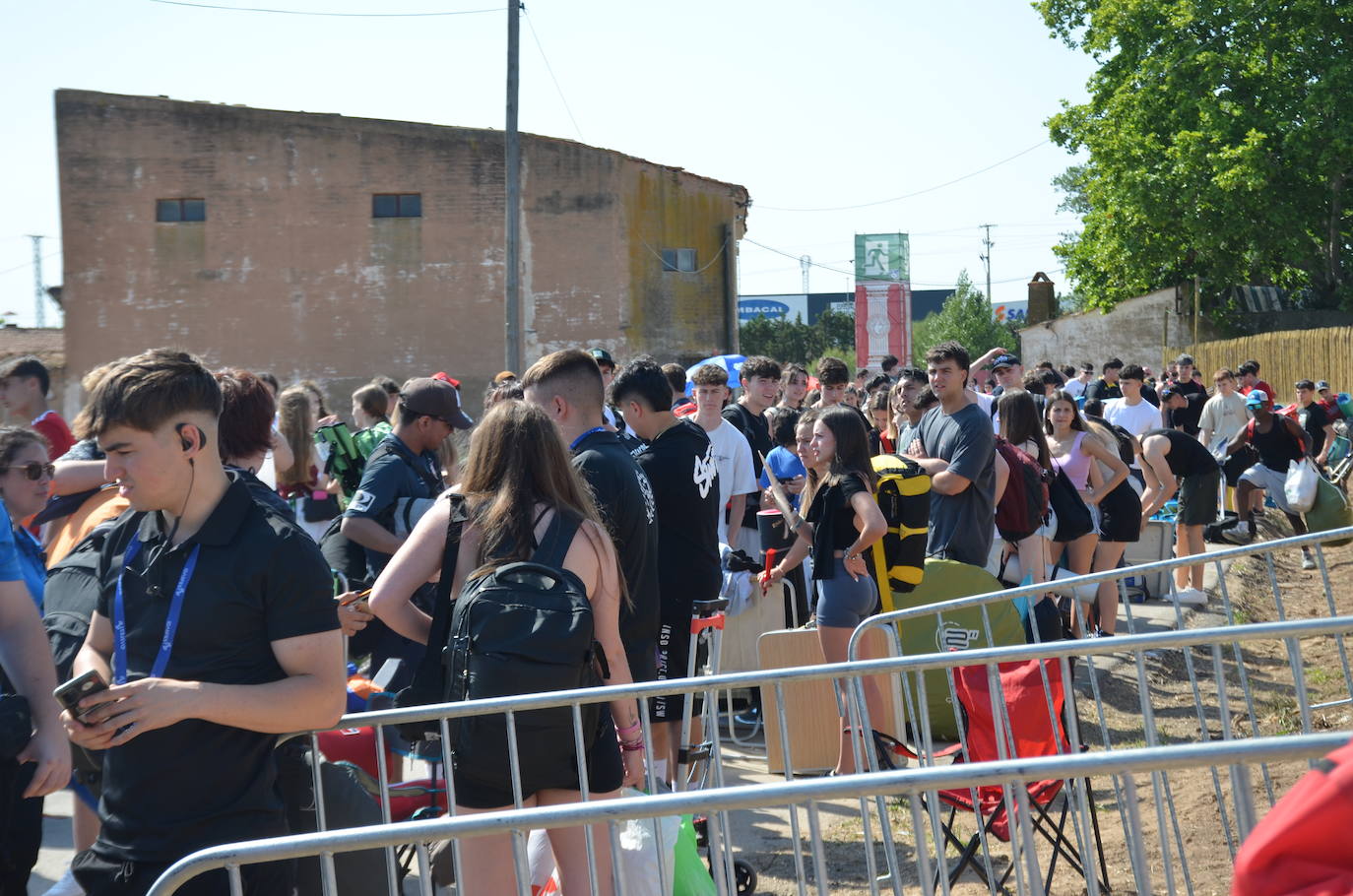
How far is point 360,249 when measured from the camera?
2977 cm

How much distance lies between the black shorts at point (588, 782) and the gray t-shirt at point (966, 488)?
404cm

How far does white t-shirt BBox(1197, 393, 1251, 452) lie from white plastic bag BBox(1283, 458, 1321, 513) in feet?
5.25

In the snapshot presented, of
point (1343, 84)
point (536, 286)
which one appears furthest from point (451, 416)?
point (1343, 84)

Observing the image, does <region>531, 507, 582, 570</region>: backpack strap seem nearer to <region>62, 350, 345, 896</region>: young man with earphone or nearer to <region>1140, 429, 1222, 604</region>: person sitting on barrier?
<region>62, 350, 345, 896</region>: young man with earphone

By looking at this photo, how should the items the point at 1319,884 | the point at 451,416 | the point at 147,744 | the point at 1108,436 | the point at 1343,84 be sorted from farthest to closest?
the point at 1343,84, the point at 1108,436, the point at 451,416, the point at 147,744, the point at 1319,884

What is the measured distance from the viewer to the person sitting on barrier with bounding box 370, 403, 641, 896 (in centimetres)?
343

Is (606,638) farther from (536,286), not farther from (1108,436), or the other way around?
(536,286)

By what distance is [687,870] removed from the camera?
3779 mm

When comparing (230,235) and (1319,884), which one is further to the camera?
(230,235)

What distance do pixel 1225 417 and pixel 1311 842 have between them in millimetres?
14776

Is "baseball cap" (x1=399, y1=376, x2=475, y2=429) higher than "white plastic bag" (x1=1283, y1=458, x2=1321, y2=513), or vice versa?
"baseball cap" (x1=399, y1=376, x2=475, y2=429)

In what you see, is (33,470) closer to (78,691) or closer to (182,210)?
(78,691)

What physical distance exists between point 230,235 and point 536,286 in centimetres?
735

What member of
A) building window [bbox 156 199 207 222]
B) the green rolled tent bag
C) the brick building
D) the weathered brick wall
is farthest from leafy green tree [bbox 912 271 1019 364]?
the green rolled tent bag
